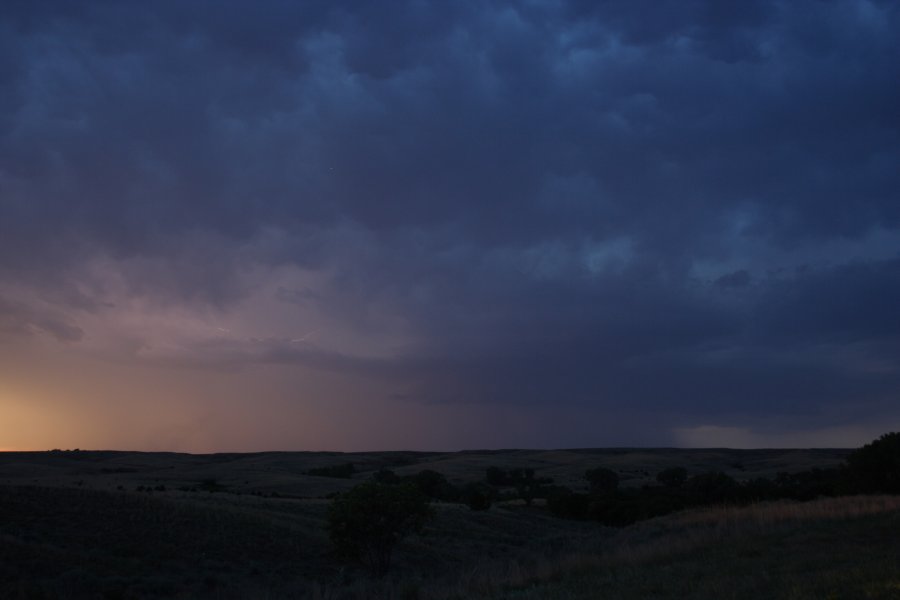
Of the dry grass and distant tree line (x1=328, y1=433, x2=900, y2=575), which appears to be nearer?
the dry grass

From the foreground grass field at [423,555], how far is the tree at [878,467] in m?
13.6

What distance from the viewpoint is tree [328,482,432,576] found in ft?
110

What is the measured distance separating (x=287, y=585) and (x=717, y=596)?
21.4 metres

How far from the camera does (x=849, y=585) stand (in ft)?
37.5

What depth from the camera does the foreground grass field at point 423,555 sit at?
47.2 ft

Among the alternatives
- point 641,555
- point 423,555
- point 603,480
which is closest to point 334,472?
point 603,480

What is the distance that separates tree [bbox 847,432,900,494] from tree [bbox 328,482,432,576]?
28.6m

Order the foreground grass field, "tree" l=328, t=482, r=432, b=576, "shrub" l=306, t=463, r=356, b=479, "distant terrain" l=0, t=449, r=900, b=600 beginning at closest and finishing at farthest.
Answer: the foreground grass field → "distant terrain" l=0, t=449, r=900, b=600 → "tree" l=328, t=482, r=432, b=576 → "shrub" l=306, t=463, r=356, b=479

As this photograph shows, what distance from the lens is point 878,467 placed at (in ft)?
142

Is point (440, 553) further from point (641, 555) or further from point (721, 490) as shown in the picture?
point (721, 490)

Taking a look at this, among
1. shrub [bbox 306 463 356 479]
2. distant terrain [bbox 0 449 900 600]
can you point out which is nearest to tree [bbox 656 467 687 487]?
distant terrain [bbox 0 449 900 600]

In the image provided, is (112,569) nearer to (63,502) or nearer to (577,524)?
(63,502)

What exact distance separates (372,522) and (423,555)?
7.05m

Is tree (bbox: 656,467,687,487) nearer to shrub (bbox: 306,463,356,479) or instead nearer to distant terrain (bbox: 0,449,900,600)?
distant terrain (bbox: 0,449,900,600)
